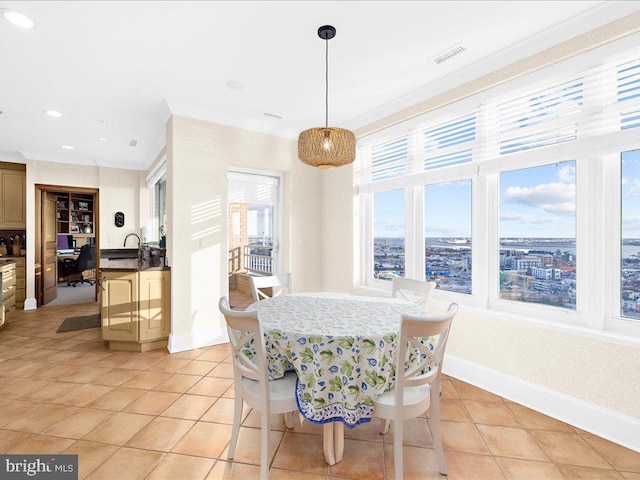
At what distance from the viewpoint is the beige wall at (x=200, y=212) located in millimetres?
3514

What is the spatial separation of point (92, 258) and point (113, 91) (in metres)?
5.87

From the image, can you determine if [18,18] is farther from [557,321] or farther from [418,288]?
[557,321]

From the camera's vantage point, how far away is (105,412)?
233 centimetres

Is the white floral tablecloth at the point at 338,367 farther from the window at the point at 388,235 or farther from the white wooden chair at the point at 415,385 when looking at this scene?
the window at the point at 388,235

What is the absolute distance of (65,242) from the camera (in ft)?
27.2

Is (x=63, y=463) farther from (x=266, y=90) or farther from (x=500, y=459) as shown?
(x=266, y=90)

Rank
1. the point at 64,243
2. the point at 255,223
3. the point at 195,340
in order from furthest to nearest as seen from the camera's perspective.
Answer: the point at 64,243, the point at 255,223, the point at 195,340

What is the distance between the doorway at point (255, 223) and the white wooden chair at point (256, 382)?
2.61m

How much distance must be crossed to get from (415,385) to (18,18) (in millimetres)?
3257

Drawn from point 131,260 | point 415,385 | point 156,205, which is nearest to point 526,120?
point 415,385

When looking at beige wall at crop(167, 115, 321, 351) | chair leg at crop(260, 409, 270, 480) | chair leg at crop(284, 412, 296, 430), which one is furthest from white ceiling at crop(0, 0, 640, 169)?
chair leg at crop(284, 412, 296, 430)

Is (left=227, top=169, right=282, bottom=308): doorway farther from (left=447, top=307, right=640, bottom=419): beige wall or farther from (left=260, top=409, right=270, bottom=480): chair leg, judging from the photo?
(left=260, top=409, right=270, bottom=480): chair leg

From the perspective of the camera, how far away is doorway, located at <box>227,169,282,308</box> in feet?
14.0

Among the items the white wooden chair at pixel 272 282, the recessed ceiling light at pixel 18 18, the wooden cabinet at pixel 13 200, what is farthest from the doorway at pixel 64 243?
the white wooden chair at pixel 272 282
